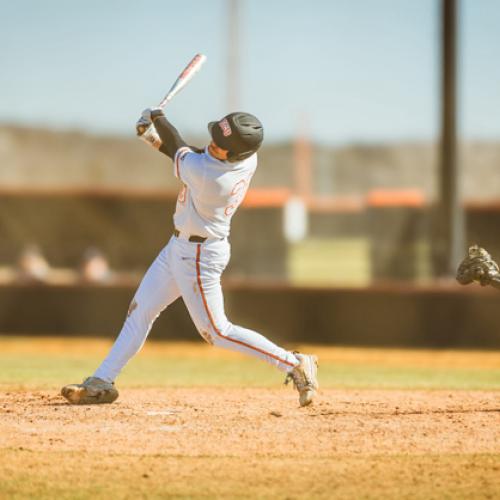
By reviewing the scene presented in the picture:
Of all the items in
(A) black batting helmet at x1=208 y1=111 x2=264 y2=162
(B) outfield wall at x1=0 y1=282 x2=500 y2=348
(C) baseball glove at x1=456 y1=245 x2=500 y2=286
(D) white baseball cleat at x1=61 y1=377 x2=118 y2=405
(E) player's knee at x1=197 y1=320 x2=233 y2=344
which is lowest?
(B) outfield wall at x1=0 y1=282 x2=500 y2=348

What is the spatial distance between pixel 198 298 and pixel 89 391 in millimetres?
1046

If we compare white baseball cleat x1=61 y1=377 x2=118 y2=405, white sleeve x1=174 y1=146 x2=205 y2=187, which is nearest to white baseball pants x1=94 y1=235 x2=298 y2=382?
white baseball cleat x1=61 y1=377 x2=118 y2=405

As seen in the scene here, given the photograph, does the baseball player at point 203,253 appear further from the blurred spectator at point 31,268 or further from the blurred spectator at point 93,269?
the blurred spectator at point 31,268

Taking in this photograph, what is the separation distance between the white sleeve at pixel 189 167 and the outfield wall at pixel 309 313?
28.2 ft

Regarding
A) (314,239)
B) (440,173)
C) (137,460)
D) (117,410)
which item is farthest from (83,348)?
(314,239)

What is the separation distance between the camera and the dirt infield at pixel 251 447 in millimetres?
5332

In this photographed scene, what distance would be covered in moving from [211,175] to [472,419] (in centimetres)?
242

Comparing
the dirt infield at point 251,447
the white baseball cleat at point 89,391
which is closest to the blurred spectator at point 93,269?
the dirt infield at point 251,447

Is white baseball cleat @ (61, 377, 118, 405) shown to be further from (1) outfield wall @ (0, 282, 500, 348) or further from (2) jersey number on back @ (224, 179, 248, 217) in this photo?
(1) outfield wall @ (0, 282, 500, 348)

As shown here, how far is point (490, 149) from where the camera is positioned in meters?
32.4

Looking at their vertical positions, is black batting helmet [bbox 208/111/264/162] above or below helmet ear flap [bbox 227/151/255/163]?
above

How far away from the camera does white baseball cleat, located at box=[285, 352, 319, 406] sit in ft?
23.2

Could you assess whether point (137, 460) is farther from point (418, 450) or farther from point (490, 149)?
point (490, 149)

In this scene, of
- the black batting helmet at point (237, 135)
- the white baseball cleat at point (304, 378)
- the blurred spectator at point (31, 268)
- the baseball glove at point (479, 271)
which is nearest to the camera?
the black batting helmet at point (237, 135)
